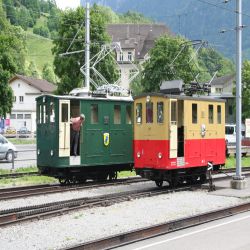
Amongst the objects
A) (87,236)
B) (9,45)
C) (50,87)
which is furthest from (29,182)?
(50,87)

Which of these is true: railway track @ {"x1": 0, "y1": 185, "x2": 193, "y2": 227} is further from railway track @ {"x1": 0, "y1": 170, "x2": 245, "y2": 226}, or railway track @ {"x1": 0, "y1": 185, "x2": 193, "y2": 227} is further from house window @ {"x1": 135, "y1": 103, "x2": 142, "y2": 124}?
house window @ {"x1": 135, "y1": 103, "x2": 142, "y2": 124}

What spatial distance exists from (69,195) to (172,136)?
3681 mm

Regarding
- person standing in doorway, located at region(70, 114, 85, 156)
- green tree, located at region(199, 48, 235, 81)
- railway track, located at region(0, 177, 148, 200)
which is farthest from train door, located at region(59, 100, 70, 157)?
green tree, located at region(199, 48, 235, 81)

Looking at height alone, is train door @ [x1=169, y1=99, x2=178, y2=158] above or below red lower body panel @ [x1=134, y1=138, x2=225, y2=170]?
above

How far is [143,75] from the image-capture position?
58438mm

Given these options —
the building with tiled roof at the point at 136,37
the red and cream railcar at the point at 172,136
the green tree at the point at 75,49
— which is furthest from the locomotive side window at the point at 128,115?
the building with tiled roof at the point at 136,37

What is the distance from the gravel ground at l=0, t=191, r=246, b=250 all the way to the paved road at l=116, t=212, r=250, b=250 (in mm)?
921

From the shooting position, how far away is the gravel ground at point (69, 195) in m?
14.8

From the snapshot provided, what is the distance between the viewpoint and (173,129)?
16.9 meters

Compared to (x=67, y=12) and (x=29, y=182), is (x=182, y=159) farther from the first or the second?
(x=67, y=12)

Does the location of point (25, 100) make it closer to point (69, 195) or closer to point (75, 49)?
point (75, 49)

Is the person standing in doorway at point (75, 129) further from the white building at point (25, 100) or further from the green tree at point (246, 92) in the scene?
the white building at point (25, 100)

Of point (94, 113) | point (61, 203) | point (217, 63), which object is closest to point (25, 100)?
point (217, 63)

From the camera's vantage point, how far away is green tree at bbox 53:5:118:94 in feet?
152
